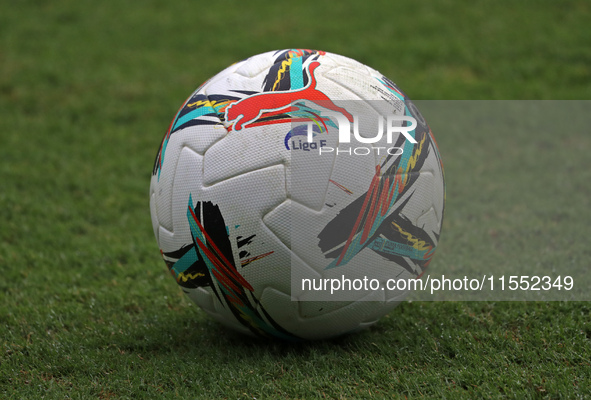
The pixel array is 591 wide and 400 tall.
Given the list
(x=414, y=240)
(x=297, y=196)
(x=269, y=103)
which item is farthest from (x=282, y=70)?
(x=414, y=240)

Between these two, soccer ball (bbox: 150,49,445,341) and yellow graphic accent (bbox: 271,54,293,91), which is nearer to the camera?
soccer ball (bbox: 150,49,445,341)

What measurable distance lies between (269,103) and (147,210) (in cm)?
309

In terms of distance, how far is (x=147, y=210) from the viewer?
19.3 ft

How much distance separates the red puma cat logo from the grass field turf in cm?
125

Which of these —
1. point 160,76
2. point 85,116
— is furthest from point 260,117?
point 160,76

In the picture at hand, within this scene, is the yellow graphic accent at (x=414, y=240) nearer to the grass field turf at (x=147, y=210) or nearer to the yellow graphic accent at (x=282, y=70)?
the grass field turf at (x=147, y=210)

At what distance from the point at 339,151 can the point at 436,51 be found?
22.6ft

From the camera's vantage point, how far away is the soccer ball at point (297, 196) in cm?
299

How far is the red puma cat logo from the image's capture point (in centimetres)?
308

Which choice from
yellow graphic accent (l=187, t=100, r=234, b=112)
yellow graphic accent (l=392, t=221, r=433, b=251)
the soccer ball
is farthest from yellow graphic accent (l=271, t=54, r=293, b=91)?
yellow graphic accent (l=392, t=221, r=433, b=251)

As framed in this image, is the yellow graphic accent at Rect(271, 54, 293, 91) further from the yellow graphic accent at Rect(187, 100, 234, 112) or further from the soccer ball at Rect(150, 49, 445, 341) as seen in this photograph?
the yellow graphic accent at Rect(187, 100, 234, 112)

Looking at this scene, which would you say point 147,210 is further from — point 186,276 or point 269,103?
point 269,103

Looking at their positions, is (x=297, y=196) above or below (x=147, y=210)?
above

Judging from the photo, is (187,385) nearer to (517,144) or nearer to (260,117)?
(260,117)
